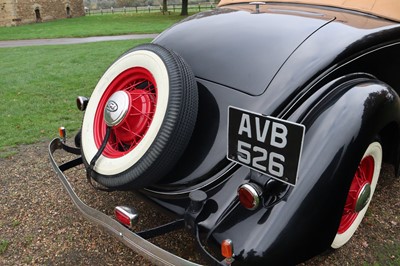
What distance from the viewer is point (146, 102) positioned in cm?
228

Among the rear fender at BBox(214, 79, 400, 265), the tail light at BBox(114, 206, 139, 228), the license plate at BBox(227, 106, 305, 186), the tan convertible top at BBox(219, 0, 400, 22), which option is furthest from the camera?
the tan convertible top at BBox(219, 0, 400, 22)

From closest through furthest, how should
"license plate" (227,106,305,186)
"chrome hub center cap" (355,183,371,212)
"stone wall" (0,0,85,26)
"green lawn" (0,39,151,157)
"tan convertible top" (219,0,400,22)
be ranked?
"license plate" (227,106,305,186), "chrome hub center cap" (355,183,371,212), "tan convertible top" (219,0,400,22), "green lawn" (0,39,151,157), "stone wall" (0,0,85,26)

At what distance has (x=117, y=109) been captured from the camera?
7.18ft

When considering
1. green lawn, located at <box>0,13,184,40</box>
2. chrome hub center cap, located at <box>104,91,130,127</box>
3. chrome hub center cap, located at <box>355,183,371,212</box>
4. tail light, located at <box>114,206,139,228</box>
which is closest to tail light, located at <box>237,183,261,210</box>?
tail light, located at <box>114,206,139,228</box>

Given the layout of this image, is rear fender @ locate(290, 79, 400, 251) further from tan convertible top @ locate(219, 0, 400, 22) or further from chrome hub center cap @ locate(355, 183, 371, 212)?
tan convertible top @ locate(219, 0, 400, 22)

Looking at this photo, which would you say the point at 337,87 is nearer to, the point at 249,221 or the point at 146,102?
the point at 249,221

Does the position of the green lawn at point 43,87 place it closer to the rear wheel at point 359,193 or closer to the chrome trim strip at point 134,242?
the chrome trim strip at point 134,242

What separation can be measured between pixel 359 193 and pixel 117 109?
1.45 metres

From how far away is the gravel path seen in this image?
7.95ft

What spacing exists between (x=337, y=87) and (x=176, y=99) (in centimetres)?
92

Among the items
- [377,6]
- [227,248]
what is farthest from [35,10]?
[227,248]

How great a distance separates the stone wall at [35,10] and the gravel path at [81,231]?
77.7 feet

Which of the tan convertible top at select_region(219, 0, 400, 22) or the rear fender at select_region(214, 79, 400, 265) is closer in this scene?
the rear fender at select_region(214, 79, 400, 265)

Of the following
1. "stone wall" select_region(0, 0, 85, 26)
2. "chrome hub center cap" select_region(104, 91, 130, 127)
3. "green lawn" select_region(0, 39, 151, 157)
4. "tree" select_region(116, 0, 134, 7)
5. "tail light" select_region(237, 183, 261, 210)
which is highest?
"chrome hub center cap" select_region(104, 91, 130, 127)
